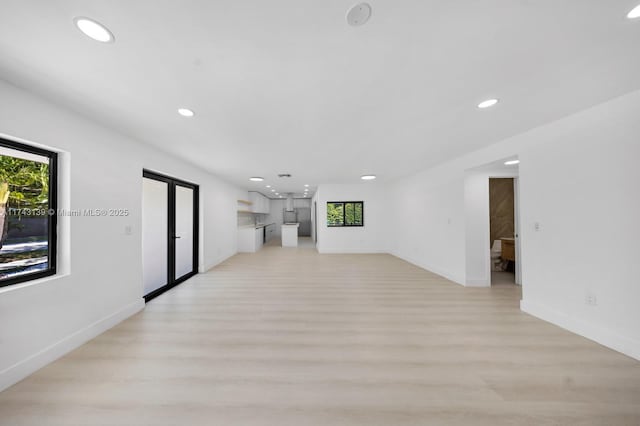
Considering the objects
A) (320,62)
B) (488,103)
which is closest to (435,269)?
(488,103)

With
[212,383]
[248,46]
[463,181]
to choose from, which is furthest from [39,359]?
[463,181]

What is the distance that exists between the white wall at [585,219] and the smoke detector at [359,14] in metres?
2.72

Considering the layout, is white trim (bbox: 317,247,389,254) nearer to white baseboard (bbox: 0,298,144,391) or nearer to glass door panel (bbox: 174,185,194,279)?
glass door panel (bbox: 174,185,194,279)

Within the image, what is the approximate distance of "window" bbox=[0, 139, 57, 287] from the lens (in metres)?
1.86

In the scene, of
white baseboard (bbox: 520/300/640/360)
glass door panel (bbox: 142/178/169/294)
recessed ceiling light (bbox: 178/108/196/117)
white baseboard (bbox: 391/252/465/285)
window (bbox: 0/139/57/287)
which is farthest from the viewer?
white baseboard (bbox: 391/252/465/285)

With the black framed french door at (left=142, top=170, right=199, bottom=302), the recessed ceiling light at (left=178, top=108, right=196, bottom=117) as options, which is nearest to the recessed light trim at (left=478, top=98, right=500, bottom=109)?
the recessed ceiling light at (left=178, top=108, right=196, bottom=117)

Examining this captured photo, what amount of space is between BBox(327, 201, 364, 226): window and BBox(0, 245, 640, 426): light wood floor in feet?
15.2

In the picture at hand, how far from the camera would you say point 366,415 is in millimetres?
1483

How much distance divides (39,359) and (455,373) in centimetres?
352

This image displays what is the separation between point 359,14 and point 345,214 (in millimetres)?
6741

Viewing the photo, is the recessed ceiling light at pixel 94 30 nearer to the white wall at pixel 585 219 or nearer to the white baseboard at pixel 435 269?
the white wall at pixel 585 219

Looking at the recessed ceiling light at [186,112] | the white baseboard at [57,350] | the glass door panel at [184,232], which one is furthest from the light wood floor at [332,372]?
the recessed ceiling light at [186,112]

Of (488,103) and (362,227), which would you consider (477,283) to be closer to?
(488,103)

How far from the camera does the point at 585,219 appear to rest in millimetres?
2387
